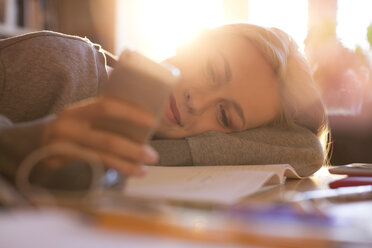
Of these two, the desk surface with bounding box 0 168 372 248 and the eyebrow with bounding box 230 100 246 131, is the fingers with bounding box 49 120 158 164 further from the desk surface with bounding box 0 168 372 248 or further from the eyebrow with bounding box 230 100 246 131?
the eyebrow with bounding box 230 100 246 131

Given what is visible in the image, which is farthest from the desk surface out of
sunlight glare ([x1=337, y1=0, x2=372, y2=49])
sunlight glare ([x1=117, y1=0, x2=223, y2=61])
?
sunlight glare ([x1=117, y1=0, x2=223, y2=61])

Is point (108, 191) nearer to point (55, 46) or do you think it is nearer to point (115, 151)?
point (115, 151)

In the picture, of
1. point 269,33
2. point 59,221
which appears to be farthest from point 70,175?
point 269,33

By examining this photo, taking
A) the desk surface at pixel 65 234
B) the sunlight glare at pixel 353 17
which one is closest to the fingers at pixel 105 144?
the desk surface at pixel 65 234

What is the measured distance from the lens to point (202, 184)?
649 millimetres

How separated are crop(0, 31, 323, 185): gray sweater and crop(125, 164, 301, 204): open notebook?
0.64ft

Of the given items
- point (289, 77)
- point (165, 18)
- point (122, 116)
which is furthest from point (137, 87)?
point (165, 18)

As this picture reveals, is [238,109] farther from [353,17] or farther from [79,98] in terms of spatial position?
[353,17]

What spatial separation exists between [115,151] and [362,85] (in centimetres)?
129

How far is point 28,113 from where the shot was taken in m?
0.93

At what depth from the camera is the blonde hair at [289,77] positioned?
1.14 metres

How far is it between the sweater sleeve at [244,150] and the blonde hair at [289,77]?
125 millimetres

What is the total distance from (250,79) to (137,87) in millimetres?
652

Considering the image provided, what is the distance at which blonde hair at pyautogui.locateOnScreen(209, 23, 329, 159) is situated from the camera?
1.14m
